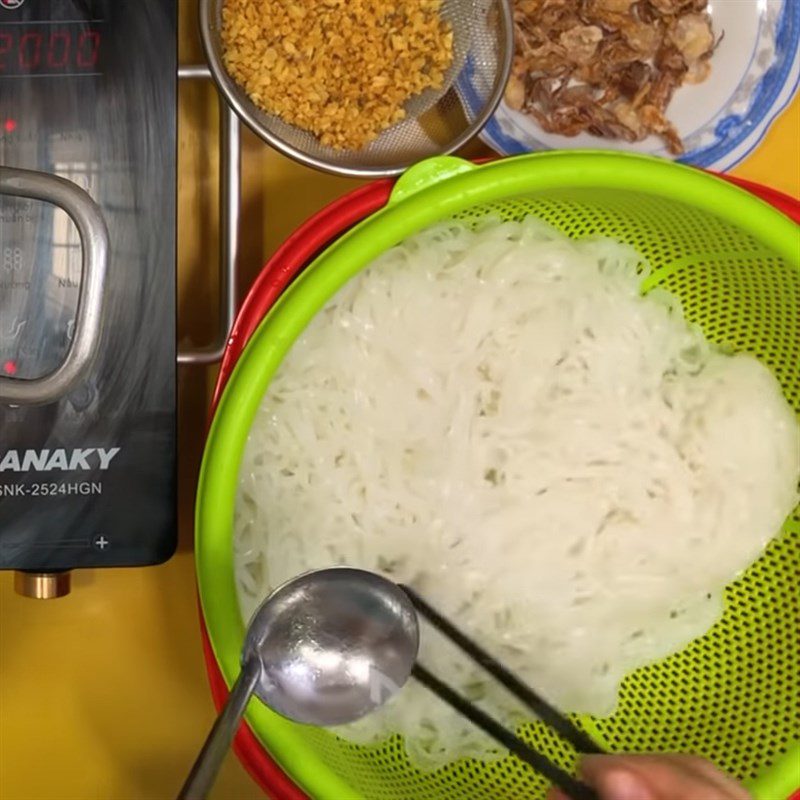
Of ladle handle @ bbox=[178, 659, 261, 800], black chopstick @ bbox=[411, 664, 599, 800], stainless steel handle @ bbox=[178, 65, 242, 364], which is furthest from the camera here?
stainless steel handle @ bbox=[178, 65, 242, 364]

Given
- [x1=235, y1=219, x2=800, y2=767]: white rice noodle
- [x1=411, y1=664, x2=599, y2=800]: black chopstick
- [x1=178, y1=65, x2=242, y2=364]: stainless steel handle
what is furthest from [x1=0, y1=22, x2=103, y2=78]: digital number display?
[x1=411, y1=664, x2=599, y2=800]: black chopstick

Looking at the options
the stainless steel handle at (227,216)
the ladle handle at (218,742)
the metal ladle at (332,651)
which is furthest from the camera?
the stainless steel handle at (227,216)

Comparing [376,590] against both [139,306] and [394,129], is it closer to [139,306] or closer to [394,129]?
[139,306]

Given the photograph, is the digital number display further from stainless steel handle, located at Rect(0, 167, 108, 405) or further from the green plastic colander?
the green plastic colander

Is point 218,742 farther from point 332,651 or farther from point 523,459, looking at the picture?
point 523,459

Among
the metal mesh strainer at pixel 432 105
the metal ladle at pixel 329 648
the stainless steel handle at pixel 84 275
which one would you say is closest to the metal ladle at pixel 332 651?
the metal ladle at pixel 329 648

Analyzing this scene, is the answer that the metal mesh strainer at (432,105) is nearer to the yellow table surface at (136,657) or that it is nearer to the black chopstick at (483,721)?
the yellow table surface at (136,657)
